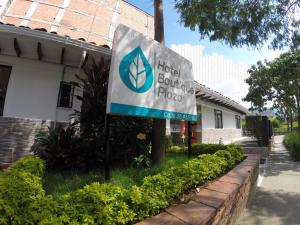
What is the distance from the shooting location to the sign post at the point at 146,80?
3371 mm

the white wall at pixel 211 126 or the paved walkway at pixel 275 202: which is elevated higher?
the white wall at pixel 211 126

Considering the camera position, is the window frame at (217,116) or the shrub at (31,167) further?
the window frame at (217,116)

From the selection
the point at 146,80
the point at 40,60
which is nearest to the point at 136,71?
the point at 146,80

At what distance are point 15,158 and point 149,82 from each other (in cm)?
429

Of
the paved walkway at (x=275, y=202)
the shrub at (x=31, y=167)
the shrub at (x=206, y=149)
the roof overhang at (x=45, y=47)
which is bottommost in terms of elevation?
the paved walkway at (x=275, y=202)

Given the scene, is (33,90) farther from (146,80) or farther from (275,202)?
(275,202)

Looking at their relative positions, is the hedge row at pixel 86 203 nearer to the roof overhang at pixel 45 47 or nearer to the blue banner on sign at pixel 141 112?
the blue banner on sign at pixel 141 112

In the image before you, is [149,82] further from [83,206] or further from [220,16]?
[220,16]

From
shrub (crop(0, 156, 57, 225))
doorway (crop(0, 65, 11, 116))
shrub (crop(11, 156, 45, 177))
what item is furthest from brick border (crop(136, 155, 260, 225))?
A: doorway (crop(0, 65, 11, 116))

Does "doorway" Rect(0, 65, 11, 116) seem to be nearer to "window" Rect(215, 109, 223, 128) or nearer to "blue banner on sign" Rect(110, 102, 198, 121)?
"blue banner on sign" Rect(110, 102, 198, 121)

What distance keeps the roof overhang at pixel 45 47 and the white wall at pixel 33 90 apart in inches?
8.6

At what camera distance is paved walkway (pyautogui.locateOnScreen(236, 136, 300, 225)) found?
424cm

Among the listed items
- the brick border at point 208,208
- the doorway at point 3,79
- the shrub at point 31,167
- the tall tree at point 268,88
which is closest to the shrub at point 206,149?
the brick border at point 208,208

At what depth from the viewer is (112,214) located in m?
2.22
